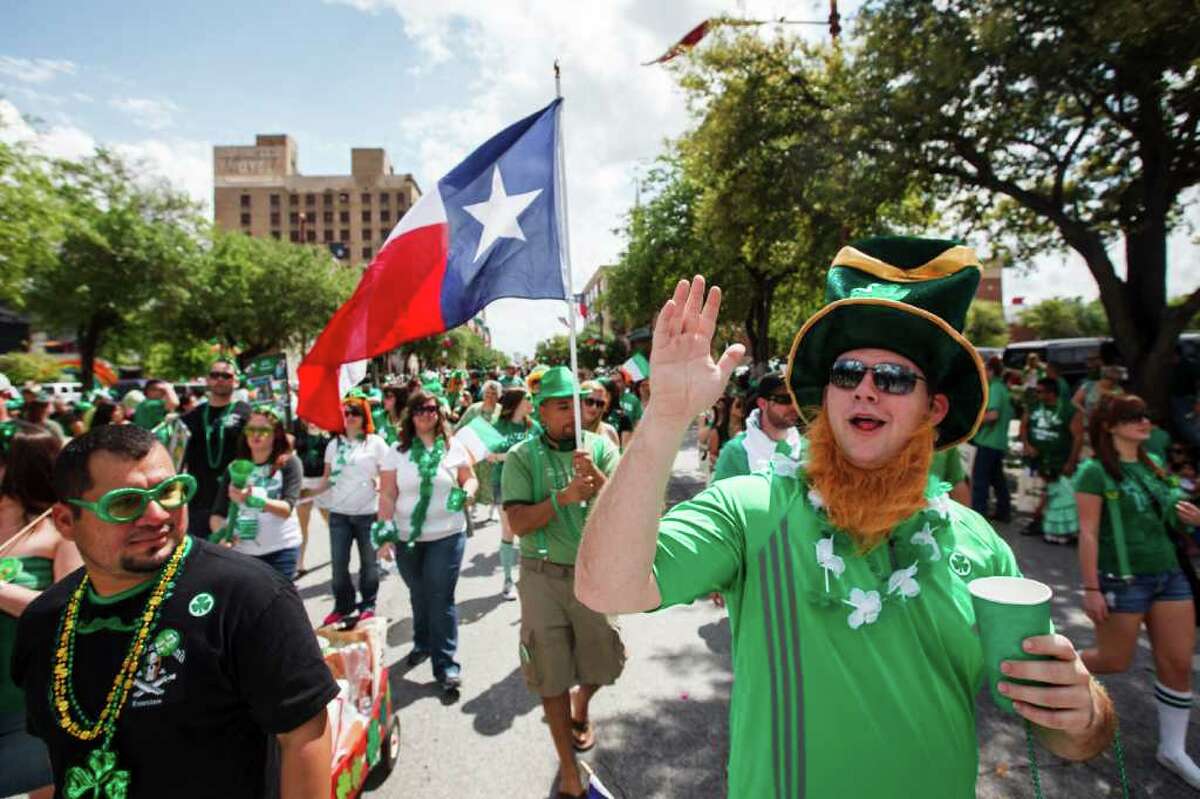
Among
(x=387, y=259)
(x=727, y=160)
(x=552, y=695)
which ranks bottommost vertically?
(x=552, y=695)

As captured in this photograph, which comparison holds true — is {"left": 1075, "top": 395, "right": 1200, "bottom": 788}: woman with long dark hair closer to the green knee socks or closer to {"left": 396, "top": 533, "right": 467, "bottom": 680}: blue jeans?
{"left": 396, "top": 533, "right": 467, "bottom": 680}: blue jeans

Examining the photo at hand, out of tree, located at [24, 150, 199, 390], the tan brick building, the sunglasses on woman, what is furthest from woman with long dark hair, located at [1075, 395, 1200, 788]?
the tan brick building

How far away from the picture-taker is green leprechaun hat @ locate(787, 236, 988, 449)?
1.62 m

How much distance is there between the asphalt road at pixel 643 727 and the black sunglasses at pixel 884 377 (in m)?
2.70

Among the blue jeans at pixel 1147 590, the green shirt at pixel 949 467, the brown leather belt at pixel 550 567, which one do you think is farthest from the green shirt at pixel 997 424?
the brown leather belt at pixel 550 567

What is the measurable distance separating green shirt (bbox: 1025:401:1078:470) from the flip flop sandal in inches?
270

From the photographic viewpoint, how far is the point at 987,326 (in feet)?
215

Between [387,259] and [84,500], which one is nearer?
[84,500]

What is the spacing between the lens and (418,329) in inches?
151

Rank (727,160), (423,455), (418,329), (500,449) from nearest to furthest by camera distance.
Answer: (418,329), (423,455), (500,449), (727,160)

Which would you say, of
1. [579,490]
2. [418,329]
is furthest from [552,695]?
[418,329]

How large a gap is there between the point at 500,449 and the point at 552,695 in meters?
4.31

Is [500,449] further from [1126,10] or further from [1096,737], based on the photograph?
[1126,10]

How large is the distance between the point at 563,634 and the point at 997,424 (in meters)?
6.92
